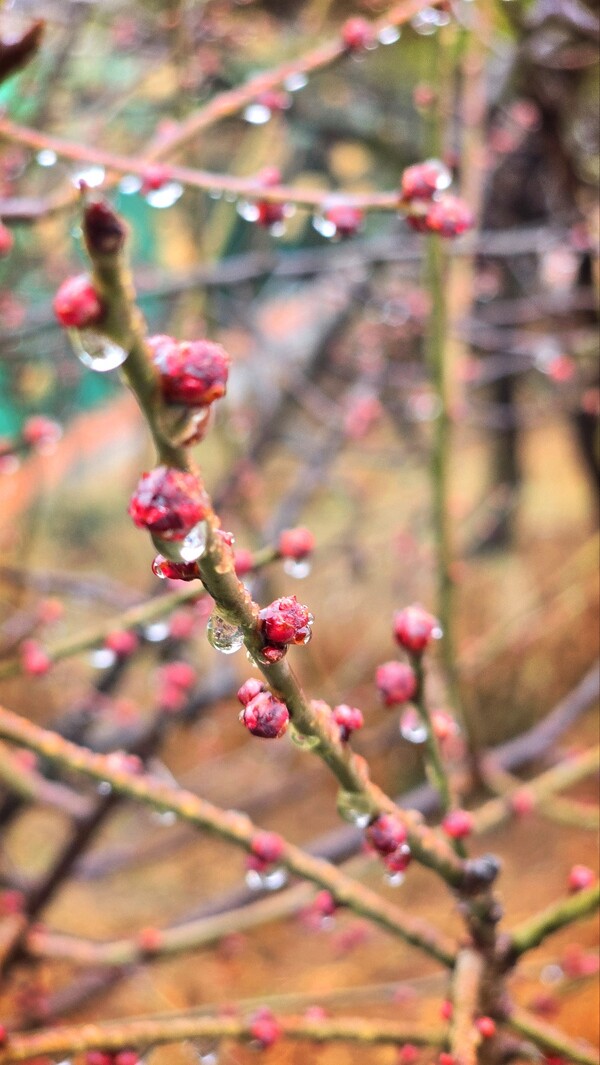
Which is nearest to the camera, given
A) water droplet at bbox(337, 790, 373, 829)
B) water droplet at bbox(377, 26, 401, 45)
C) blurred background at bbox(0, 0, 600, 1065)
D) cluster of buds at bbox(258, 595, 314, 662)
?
cluster of buds at bbox(258, 595, 314, 662)

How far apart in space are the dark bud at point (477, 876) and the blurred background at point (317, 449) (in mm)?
500

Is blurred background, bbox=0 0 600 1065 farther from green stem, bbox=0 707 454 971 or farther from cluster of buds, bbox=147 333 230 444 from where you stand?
cluster of buds, bbox=147 333 230 444

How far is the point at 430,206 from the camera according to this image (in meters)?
0.66

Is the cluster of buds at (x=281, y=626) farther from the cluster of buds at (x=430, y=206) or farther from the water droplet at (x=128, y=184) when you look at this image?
the water droplet at (x=128, y=184)

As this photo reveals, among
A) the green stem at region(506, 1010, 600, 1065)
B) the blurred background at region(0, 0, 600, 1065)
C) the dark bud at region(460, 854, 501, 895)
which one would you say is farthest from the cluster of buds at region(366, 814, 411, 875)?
the blurred background at region(0, 0, 600, 1065)

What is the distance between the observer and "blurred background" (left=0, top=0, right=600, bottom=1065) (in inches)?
62.8

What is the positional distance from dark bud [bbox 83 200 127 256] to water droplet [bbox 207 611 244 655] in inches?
6.6

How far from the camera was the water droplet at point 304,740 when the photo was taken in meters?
0.43

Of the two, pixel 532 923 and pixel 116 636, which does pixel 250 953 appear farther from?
pixel 532 923

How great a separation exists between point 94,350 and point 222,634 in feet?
0.46

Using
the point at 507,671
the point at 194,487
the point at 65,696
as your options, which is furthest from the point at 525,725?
the point at 194,487

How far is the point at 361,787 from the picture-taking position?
484 mm

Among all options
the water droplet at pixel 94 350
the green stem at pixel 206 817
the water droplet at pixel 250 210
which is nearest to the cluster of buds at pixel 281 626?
the water droplet at pixel 94 350

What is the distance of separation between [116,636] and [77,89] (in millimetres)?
2015
